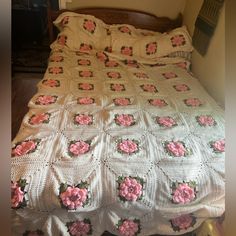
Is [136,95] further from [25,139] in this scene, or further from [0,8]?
[0,8]

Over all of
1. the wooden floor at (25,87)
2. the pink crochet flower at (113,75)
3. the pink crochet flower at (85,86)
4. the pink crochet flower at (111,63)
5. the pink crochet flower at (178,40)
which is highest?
the pink crochet flower at (178,40)

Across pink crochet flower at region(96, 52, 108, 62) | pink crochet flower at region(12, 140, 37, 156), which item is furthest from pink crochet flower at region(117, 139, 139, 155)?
pink crochet flower at region(96, 52, 108, 62)

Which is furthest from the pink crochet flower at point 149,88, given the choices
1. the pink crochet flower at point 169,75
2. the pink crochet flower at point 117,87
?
the pink crochet flower at point 169,75

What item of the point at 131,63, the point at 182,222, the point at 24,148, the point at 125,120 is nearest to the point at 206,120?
the point at 125,120

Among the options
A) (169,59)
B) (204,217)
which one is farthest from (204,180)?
(169,59)

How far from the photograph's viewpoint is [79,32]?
98.0 inches

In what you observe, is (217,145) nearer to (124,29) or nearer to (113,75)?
(113,75)

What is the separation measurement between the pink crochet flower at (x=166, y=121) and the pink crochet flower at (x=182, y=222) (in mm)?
447

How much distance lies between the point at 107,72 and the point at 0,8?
1813 mm

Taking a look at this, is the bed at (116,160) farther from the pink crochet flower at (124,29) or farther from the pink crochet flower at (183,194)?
the pink crochet flower at (124,29)

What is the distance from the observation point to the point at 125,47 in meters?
2.46

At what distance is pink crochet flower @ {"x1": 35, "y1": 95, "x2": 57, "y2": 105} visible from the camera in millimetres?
1588

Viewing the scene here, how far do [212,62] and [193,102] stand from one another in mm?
433

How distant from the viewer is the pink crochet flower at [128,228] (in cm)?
116
